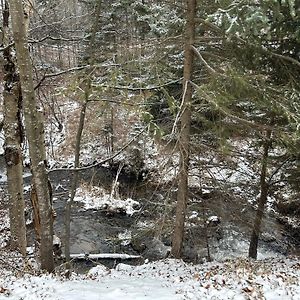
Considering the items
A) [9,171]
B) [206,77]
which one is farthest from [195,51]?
[9,171]

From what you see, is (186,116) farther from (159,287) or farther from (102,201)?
(102,201)

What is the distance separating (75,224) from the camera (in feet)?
49.0

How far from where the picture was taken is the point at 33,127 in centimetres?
602

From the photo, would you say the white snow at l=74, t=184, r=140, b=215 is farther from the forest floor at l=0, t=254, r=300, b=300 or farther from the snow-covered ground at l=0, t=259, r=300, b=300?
the snow-covered ground at l=0, t=259, r=300, b=300

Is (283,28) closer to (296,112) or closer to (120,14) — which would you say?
(296,112)

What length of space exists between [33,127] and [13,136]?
6.43 ft

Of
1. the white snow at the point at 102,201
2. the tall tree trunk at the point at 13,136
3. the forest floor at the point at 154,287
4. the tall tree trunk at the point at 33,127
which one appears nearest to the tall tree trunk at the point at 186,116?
the forest floor at the point at 154,287

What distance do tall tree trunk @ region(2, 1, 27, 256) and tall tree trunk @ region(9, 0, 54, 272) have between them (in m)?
1.60

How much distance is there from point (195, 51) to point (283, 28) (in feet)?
5.32

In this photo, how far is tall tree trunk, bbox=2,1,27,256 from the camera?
294 inches

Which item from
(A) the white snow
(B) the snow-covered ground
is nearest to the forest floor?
(B) the snow-covered ground

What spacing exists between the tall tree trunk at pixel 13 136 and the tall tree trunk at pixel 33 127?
1605 mm

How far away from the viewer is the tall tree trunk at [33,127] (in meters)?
5.63

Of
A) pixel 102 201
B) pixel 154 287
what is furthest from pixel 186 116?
pixel 102 201
